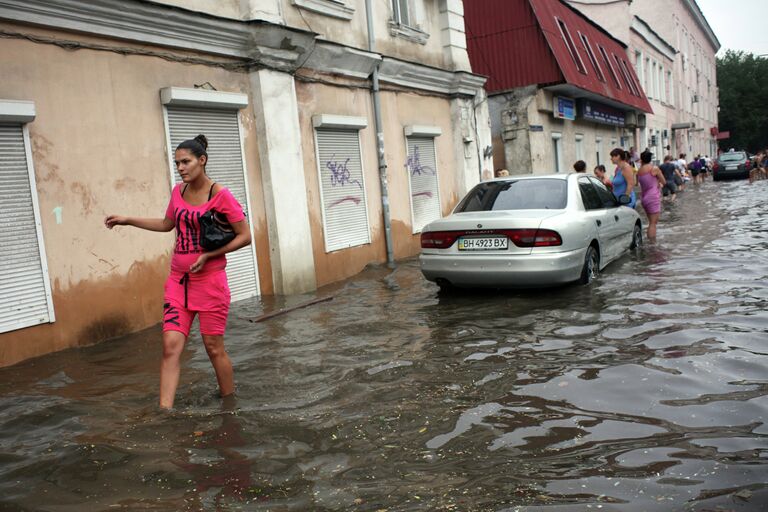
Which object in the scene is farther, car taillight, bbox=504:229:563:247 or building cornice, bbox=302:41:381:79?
building cornice, bbox=302:41:381:79

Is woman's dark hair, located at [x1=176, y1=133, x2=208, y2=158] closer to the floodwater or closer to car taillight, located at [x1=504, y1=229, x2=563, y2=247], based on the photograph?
the floodwater

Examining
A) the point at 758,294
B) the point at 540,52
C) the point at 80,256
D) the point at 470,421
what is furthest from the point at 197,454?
the point at 540,52

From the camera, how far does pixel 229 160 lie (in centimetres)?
931

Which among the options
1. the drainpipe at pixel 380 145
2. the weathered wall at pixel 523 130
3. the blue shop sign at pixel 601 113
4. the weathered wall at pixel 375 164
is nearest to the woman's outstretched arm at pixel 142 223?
the weathered wall at pixel 375 164

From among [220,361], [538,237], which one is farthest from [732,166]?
[220,361]

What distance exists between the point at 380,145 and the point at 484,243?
17.8ft

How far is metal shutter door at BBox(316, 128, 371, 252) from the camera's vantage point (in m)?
11.2

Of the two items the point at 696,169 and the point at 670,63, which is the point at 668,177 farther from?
the point at 670,63

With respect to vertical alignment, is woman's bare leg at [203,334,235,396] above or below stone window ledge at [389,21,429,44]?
below

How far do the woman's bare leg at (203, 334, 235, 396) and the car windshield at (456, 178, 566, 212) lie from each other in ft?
14.4

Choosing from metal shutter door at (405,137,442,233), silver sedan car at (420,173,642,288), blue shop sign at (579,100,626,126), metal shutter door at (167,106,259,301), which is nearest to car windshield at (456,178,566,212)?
silver sedan car at (420,173,642,288)

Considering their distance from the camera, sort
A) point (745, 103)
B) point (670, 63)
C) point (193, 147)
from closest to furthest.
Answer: point (193, 147) → point (670, 63) → point (745, 103)

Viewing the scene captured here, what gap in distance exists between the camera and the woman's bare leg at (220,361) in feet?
15.1

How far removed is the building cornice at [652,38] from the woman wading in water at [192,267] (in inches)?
1329
